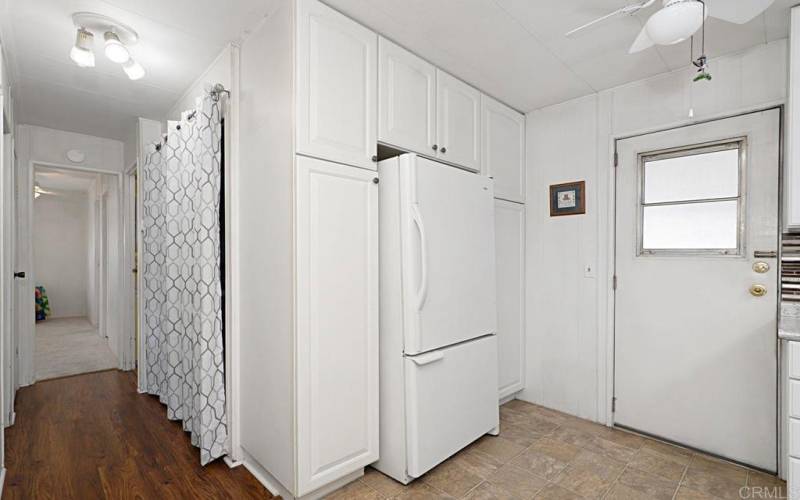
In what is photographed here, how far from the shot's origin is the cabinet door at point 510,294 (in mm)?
3025

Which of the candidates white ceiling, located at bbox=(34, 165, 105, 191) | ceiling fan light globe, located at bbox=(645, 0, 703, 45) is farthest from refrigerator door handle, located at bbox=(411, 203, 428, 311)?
white ceiling, located at bbox=(34, 165, 105, 191)

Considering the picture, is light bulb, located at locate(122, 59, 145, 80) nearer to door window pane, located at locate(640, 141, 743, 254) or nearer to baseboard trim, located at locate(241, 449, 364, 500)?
baseboard trim, located at locate(241, 449, 364, 500)

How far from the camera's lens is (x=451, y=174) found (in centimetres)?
231

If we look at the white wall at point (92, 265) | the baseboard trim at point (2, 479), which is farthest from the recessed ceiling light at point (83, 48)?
the white wall at point (92, 265)

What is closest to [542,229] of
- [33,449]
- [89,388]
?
[33,449]

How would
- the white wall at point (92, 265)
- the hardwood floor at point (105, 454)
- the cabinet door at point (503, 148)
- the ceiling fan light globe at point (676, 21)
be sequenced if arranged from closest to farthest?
the ceiling fan light globe at point (676, 21)
the hardwood floor at point (105, 454)
the cabinet door at point (503, 148)
the white wall at point (92, 265)

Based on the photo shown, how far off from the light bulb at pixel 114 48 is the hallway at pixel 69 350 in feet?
11.1

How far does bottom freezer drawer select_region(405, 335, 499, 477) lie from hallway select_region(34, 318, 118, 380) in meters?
3.72

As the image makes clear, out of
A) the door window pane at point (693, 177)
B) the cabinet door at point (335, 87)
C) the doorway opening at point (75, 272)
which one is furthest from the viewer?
the doorway opening at point (75, 272)

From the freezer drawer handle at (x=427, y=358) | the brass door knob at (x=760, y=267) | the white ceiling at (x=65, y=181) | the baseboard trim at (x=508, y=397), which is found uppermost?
the white ceiling at (x=65, y=181)

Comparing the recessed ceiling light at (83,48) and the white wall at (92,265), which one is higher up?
the recessed ceiling light at (83,48)

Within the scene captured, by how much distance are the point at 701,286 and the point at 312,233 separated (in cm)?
234

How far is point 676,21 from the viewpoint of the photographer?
58.5 inches

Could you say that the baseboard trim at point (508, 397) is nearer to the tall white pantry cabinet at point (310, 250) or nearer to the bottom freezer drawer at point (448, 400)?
the bottom freezer drawer at point (448, 400)
